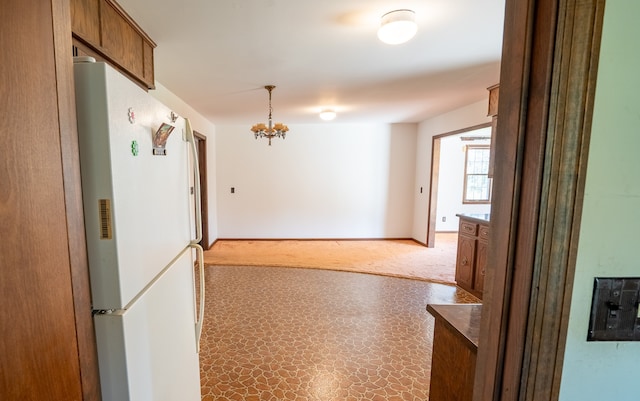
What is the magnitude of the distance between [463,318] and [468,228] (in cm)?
270

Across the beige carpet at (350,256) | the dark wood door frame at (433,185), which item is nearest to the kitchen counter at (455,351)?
the beige carpet at (350,256)

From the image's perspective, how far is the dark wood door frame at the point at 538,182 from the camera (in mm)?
440

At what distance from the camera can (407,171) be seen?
578 cm

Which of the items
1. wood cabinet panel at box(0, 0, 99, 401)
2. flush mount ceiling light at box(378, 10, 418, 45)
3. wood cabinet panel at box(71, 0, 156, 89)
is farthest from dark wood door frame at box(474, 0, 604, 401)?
wood cabinet panel at box(71, 0, 156, 89)

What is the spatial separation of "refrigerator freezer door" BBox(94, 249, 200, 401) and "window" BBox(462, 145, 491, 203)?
273 inches

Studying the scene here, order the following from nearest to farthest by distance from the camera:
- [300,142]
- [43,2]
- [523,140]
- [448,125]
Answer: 1. [523,140]
2. [43,2]
3. [448,125]
4. [300,142]

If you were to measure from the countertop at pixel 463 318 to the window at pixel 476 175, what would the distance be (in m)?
6.52

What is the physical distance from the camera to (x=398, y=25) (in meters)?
1.73

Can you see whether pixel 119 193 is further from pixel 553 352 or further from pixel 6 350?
pixel 553 352

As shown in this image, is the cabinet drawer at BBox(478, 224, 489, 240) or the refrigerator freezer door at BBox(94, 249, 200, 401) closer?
the refrigerator freezer door at BBox(94, 249, 200, 401)

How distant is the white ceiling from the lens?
1.71 meters

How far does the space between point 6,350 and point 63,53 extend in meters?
0.64

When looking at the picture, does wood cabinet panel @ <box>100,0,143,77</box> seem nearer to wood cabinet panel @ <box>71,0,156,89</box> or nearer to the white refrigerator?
wood cabinet panel @ <box>71,0,156,89</box>

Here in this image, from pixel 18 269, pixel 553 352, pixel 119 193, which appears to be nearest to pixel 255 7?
pixel 119 193
